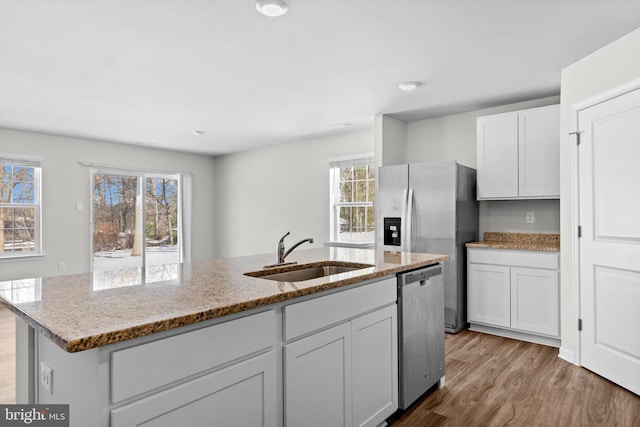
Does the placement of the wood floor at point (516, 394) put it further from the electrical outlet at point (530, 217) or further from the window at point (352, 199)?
the window at point (352, 199)

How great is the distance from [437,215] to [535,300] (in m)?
1.17

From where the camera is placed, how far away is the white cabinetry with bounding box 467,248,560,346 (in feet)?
11.3

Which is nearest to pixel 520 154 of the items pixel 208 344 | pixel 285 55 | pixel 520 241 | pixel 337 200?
pixel 520 241

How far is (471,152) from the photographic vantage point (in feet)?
14.6

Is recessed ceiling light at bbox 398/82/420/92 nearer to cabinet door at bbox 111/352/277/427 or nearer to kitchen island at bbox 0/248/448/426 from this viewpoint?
kitchen island at bbox 0/248/448/426

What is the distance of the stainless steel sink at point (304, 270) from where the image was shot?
7.07ft

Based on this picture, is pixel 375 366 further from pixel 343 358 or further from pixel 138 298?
pixel 138 298

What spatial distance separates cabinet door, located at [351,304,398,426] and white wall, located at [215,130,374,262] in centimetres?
371

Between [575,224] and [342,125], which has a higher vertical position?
[342,125]

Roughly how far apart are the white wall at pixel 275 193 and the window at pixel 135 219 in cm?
90

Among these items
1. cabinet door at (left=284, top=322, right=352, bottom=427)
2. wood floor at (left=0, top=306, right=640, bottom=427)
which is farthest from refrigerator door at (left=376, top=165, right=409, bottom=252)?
cabinet door at (left=284, top=322, right=352, bottom=427)

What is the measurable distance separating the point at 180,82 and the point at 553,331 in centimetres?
401

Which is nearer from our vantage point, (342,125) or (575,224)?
(575,224)

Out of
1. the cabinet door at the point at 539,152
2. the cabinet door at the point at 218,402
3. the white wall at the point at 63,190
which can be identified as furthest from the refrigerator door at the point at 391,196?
the white wall at the point at 63,190
